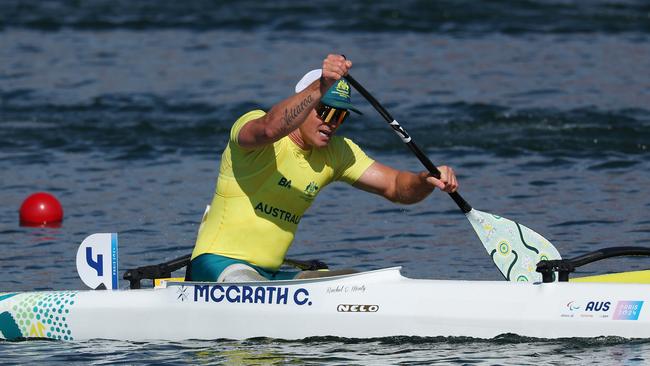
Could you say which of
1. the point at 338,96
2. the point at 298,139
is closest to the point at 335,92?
the point at 338,96

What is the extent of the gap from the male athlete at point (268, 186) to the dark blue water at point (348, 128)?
59 cm

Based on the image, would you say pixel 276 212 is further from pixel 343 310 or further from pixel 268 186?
pixel 343 310

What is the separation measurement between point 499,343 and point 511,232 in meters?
1.27

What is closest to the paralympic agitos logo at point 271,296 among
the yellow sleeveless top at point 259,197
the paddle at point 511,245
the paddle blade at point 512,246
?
the yellow sleeveless top at point 259,197

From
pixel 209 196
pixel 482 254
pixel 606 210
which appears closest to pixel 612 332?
pixel 482 254

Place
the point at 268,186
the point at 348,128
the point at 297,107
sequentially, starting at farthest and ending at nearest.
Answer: the point at 348,128 < the point at 268,186 < the point at 297,107

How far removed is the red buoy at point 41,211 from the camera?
47.2ft

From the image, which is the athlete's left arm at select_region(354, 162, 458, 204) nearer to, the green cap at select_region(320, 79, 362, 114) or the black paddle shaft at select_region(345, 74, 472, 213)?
the black paddle shaft at select_region(345, 74, 472, 213)

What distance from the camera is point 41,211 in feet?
47.2

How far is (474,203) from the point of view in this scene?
15039mm

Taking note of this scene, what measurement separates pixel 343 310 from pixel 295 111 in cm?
149

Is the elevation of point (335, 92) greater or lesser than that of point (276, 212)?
→ greater

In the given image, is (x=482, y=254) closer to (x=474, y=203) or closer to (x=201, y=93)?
(x=474, y=203)

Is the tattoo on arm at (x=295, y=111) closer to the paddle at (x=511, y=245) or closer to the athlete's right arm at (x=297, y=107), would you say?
the athlete's right arm at (x=297, y=107)
